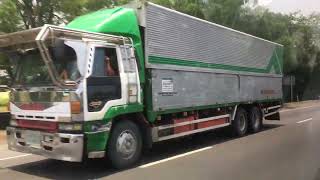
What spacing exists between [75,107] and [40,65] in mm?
1391

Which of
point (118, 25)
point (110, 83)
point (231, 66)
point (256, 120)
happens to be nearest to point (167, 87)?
point (118, 25)

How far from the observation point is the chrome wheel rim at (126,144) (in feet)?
33.9

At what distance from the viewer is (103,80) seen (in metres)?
9.93

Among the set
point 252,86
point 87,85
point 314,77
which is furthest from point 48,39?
point 314,77

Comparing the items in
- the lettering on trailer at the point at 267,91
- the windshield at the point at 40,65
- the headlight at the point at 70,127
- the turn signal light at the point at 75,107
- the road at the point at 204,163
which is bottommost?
the road at the point at 204,163

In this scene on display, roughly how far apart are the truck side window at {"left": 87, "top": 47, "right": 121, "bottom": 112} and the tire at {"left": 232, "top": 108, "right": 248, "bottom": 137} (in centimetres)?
648

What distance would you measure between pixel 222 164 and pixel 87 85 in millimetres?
3329

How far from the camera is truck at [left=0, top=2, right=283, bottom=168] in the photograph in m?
9.55

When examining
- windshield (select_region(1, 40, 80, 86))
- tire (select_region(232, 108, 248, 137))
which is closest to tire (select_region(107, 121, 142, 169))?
windshield (select_region(1, 40, 80, 86))

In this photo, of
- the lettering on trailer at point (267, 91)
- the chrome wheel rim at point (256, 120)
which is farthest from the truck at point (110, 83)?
the lettering on trailer at point (267, 91)

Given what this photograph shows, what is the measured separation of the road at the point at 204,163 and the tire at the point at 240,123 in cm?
79

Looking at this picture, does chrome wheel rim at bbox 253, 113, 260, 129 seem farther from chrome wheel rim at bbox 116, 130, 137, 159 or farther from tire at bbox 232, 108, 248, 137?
chrome wheel rim at bbox 116, 130, 137, 159

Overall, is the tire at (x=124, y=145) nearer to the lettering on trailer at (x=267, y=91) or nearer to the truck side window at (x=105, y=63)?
the truck side window at (x=105, y=63)

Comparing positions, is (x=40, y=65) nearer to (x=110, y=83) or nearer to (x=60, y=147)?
(x=110, y=83)
